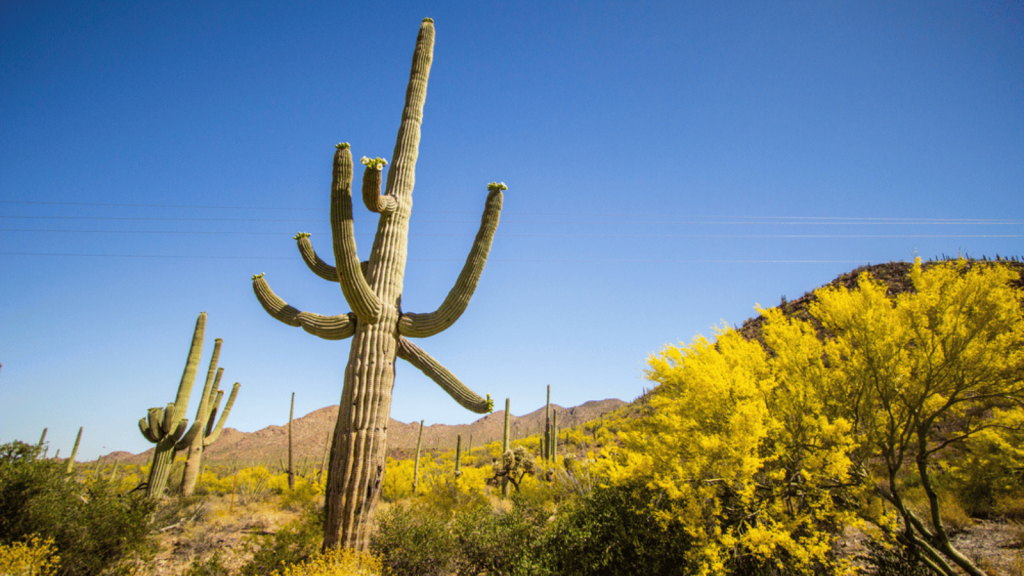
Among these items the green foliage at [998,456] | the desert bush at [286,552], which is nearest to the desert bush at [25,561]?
the desert bush at [286,552]

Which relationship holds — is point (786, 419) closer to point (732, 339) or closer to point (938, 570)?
point (732, 339)

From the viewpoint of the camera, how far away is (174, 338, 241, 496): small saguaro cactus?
38.1ft

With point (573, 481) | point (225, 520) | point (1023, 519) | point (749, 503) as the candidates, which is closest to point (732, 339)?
point (749, 503)

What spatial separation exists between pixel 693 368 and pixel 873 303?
3.38 m

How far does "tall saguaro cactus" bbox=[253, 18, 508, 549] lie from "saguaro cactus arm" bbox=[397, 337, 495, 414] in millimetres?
14

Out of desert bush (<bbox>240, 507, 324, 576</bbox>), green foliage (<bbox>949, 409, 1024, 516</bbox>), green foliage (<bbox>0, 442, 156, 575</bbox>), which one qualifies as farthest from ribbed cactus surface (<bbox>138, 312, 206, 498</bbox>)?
green foliage (<bbox>949, 409, 1024, 516</bbox>)

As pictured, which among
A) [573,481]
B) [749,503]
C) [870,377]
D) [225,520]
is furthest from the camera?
[225,520]

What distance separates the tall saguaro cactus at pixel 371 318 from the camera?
16.7 ft

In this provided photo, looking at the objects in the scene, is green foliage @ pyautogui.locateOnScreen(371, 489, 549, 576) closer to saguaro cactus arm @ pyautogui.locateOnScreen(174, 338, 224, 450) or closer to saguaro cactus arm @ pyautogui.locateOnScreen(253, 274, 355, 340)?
saguaro cactus arm @ pyautogui.locateOnScreen(253, 274, 355, 340)

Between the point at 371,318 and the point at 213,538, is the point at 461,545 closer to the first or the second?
the point at 371,318

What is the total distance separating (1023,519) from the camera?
9.64 m

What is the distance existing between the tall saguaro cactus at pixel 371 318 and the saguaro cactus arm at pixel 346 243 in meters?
0.01

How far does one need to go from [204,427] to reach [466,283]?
11.5m

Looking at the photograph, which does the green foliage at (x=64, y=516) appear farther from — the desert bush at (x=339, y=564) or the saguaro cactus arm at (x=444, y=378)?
the saguaro cactus arm at (x=444, y=378)
